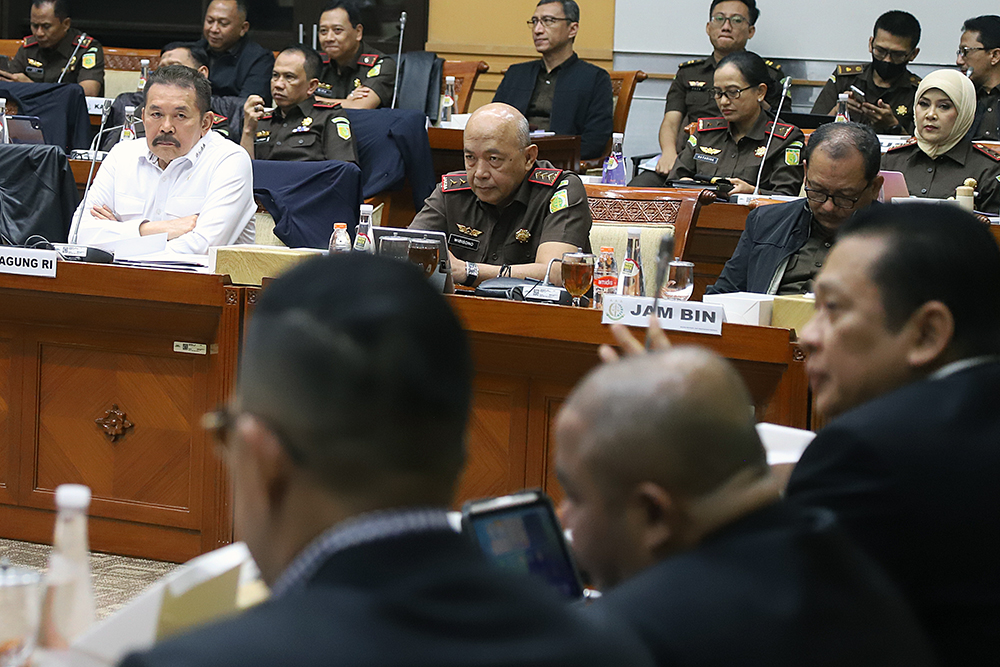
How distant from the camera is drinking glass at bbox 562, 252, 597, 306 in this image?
9.24 ft

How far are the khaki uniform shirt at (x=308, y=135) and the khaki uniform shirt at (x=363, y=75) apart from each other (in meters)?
0.81

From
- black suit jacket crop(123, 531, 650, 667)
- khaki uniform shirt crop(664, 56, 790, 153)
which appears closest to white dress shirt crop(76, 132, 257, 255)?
black suit jacket crop(123, 531, 650, 667)

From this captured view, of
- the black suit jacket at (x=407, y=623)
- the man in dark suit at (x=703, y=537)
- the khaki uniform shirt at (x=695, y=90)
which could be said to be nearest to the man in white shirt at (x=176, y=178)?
the man in dark suit at (x=703, y=537)

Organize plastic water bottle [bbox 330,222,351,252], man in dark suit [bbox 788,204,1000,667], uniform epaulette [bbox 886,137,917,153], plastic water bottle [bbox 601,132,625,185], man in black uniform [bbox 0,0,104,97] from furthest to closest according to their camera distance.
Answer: man in black uniform [bbox 0,0,104,97]
plastic water bottle [bbox 601,132,625,185]
uniform epaulette [bbox 886,137,917,153]
plastic water bottle [bbox 330,222,351,252]
man in dark suit [bbox 788,204,1000,667]

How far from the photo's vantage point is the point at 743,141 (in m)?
5.82

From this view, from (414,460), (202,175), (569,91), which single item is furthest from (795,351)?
(569,91)

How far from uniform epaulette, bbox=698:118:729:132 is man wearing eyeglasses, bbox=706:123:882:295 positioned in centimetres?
241

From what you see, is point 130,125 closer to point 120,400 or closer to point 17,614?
point 120,400

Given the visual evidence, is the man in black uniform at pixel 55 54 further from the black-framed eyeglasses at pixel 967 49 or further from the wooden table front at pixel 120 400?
the black-framed eyeglasses at pixel 967 49

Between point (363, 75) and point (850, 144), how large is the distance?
4.04 metres

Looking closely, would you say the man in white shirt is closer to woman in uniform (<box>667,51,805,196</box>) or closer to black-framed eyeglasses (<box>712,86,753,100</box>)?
woman in uniform (<box>667,51,805,196</box>)

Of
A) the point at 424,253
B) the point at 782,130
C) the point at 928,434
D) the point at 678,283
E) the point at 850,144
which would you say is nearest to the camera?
the point at 928,434

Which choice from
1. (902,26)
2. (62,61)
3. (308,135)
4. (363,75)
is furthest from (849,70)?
(62,61)

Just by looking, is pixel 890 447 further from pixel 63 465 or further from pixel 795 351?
pixel 63 465
